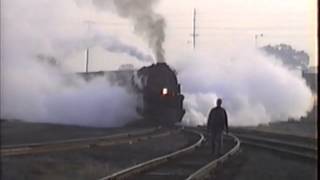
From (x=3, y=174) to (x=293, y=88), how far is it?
44.2 metres

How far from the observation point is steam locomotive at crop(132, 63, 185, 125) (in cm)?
3334

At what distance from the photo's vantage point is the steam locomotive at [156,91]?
109ft

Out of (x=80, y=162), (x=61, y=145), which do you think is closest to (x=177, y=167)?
(x=80, y=162)

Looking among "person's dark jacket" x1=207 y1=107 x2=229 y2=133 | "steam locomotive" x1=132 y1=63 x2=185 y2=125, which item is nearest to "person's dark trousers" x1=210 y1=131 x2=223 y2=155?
"person's dark jacket" x1=207 y1=107 x2=229 y2=133

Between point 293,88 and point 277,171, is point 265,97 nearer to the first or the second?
point 293,88

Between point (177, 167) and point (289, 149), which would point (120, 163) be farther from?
point (289, 149)

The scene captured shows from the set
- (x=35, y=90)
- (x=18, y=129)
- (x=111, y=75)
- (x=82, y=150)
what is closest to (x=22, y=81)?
(x=35, y=90)

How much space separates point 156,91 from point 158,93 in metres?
0.14

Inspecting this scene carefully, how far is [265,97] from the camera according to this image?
56.2m

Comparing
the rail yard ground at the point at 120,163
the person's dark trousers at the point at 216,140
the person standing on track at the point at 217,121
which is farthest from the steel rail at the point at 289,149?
the person standing on track at the point at 217,121

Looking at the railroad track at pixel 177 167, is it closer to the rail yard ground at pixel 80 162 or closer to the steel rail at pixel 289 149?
the rail yard ground at pixel 80 162

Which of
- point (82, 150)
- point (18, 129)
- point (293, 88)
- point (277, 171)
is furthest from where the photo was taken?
point (293, 88)

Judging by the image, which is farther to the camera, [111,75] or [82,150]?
[111,75]

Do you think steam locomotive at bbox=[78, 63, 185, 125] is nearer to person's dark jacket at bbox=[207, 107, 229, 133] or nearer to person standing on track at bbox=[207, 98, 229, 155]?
person standing on track at bbox=[207, 98, 229, 155]
